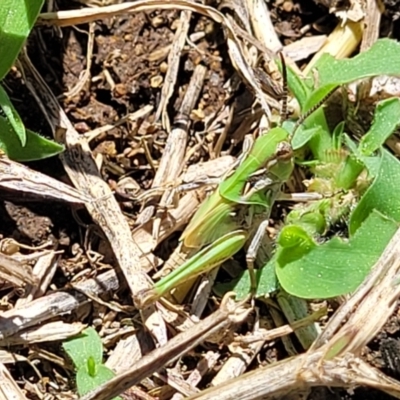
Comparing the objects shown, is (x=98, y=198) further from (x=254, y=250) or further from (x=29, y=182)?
(x=254, y=250)

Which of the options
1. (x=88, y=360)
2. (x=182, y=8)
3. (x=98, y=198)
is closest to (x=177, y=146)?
(x=98, y=198)


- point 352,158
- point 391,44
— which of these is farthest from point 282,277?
point 391,44

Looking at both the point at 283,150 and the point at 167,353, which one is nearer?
the point at 167,353

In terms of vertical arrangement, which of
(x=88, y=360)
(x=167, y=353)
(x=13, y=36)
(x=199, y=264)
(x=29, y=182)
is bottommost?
(x=88, y=360)

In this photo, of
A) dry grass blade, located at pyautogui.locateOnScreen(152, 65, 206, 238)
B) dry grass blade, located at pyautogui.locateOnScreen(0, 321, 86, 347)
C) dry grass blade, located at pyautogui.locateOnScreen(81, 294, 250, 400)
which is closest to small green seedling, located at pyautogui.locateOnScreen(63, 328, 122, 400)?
dry grass blade, located at pyautogui.locateOnScreen(0, 321, 86, 347)

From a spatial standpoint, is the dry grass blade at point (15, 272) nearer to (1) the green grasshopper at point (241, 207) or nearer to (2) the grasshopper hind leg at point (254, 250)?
(1) the green grasshopper at point (241, 207)

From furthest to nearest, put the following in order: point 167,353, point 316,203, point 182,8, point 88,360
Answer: point 182,8, point 316,203, point 88,360, point 167,353

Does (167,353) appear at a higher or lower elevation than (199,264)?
lower

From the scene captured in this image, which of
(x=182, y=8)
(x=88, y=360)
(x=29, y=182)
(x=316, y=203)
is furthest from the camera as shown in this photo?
(x=182, y=8)

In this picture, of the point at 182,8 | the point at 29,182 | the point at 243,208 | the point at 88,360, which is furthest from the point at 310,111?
the point at 88,360
